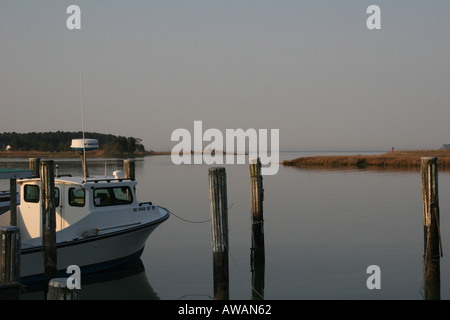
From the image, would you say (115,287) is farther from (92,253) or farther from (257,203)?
(257,203)

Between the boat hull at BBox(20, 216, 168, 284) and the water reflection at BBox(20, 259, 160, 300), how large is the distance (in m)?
0.25

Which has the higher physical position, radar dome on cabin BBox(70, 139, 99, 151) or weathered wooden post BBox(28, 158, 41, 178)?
radar dome on cabin BBox(70, 139, 99, 151)

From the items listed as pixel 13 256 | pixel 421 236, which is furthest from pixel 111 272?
pixel 421 236

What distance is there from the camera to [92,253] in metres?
14.4

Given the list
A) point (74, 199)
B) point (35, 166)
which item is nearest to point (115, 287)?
point (74, 199)

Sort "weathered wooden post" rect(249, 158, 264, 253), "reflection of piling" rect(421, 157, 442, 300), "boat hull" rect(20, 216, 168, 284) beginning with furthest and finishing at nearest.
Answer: "weathered wooden post" rect(249, 158, 264, 253)
"boat hull" rect(20, 216, 168, 284)
"reflection of piling" rect(421, 157, 442, 300)

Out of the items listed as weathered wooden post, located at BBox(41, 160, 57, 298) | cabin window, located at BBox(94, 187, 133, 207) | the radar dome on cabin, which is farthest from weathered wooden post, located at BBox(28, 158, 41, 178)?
weathered wooden post, located at BBox(41, 160, 57, 298)

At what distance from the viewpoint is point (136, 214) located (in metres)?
15.5

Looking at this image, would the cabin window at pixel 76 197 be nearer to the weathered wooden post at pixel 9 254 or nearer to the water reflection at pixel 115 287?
the water reflection at pixel 115 287

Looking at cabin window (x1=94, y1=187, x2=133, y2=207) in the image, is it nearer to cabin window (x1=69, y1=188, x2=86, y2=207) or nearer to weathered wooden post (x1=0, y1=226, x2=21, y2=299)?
cabin window (x1=69, y1=188, x2=86, y2=207)

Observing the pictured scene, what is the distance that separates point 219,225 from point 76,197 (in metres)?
5.74

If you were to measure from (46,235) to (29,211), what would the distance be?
2829 mm

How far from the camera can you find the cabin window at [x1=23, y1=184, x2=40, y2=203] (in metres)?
15.0

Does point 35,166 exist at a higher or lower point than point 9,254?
higher
